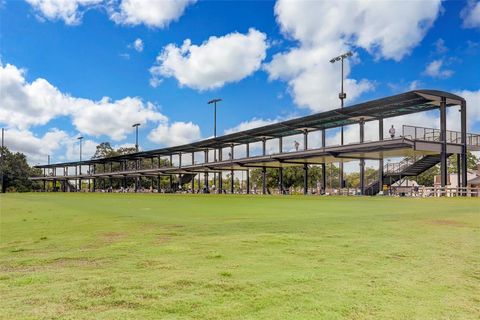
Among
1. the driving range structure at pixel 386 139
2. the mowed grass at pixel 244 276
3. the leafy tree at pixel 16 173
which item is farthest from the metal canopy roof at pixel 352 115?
the leafy tree at pixel 16 173

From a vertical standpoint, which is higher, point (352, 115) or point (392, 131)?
point (352, 115)

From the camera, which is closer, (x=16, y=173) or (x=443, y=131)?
(x=443, y=131)

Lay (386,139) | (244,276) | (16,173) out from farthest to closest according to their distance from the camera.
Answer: (16,173) < (386,139) < (244,276)

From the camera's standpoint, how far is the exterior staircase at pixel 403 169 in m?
36.1

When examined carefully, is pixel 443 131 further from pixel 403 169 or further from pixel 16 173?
pixel 16 173

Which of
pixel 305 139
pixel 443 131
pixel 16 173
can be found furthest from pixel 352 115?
pixel 16 173

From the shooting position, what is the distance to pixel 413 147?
29953 mm

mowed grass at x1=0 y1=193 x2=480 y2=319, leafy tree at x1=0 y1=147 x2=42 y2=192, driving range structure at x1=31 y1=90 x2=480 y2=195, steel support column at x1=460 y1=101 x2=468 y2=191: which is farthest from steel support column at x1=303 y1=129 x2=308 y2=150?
leafy tree at x1=0 y1=147 x2=42 y2=192

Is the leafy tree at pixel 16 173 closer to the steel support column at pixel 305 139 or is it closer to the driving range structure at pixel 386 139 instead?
the driving range structure at pixel 386 139

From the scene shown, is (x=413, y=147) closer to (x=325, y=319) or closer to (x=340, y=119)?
(x=340, y=119)

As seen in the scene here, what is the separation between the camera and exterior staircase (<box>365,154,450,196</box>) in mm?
36125

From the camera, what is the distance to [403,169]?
124 feet

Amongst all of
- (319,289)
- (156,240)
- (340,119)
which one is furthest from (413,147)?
(319,289)

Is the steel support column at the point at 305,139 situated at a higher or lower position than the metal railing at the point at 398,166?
higher
